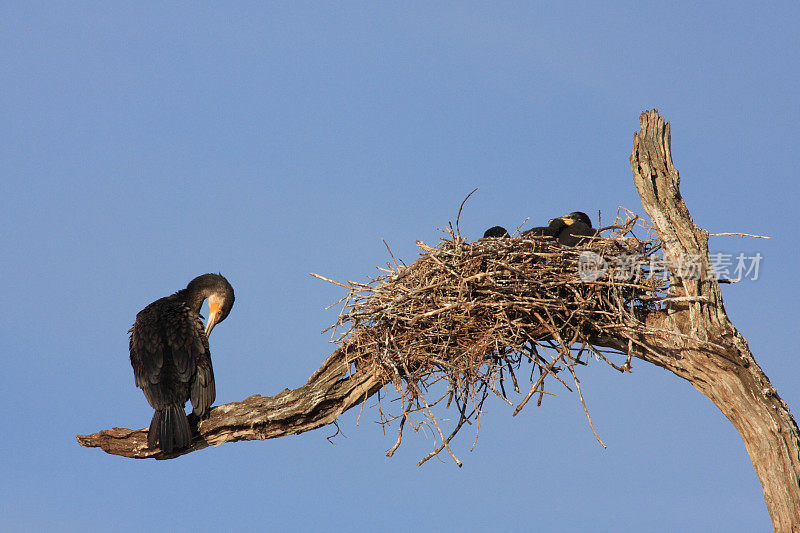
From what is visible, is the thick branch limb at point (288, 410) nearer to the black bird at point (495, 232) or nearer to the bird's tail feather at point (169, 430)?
the bird's tail feather at point (169, 430)

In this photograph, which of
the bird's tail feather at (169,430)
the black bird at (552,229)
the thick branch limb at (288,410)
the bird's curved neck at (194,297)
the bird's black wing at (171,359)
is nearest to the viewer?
the thick branch limb at (288,410)

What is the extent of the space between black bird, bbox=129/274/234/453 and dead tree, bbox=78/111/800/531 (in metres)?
0.73

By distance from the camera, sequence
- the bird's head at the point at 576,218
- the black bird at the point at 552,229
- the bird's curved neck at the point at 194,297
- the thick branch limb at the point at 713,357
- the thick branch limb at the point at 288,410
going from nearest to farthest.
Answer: the thick branch limb at the point at 713,357 → the thick branch limb at the point at 288,410 → the black bird at the point at 552,229 → the bird's head at the point at 576,218 → the bird's curved neck at the point at 194,297

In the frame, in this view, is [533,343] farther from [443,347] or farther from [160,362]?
[160,362]

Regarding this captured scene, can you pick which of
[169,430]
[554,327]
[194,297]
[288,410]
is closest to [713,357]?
[554,327]

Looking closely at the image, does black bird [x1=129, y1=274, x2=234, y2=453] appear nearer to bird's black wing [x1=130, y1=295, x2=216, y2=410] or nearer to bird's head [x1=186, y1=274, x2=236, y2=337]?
bird's black wing [x1=130, y1=295, x2=216, y2=410]

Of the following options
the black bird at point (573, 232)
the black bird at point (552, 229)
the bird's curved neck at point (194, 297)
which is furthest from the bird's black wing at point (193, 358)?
the black bird at point (573, 232)

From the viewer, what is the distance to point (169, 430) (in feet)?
23.4

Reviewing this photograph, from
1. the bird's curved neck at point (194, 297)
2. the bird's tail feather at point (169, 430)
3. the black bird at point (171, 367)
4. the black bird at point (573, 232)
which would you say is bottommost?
the bird's tail feather at point (169, 430)

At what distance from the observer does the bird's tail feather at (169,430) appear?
7090 millimetres

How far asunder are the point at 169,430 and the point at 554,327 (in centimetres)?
355

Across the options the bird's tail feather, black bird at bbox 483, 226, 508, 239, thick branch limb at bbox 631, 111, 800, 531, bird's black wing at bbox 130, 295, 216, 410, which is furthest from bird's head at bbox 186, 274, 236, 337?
thick branch limb at bbox 631, 111, 800, 531

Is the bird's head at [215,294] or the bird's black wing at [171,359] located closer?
the bird's black wing at [171,359]

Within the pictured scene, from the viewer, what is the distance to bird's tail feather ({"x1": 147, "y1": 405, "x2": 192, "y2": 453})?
23.3ft
